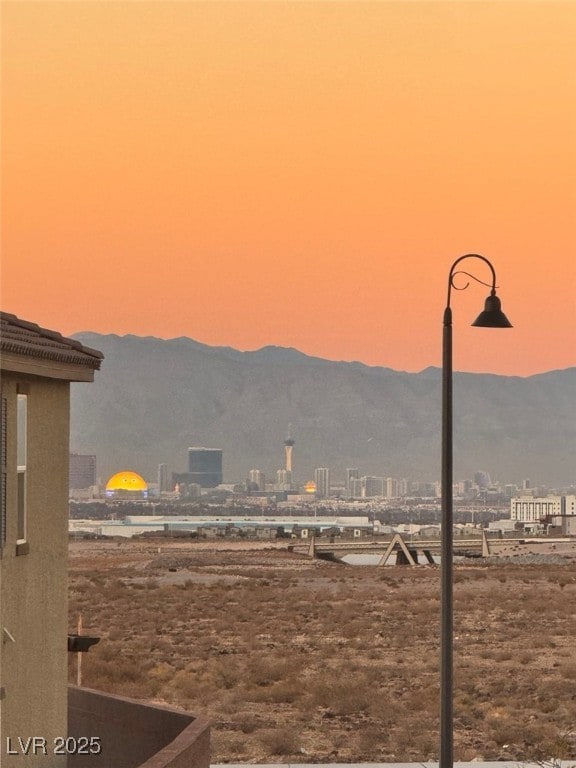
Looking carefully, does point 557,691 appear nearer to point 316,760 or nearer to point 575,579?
point 316,760

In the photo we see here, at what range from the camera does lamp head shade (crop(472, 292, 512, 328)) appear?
13562mm

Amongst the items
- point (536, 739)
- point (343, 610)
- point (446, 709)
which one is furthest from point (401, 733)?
point (343, 610)

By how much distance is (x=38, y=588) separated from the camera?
13.2 meters

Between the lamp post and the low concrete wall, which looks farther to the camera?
the low concrete wall

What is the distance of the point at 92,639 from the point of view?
14812 mm

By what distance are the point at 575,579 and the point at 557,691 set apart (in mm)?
39275

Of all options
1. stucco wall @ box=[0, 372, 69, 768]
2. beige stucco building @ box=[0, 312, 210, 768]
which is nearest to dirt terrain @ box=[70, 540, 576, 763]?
beige stucco building @ box=[0, 312, 210, 768]

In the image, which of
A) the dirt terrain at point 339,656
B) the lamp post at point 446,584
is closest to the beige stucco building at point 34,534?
the lamp post at point 446,584

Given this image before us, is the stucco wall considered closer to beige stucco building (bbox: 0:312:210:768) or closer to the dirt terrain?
beige stucco building (bbox: 0:312:210:768)

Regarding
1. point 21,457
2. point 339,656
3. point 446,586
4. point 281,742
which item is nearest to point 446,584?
point 446,586

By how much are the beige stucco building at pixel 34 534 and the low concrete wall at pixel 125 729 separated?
92 centimetres

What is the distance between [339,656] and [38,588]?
3248 centimetres

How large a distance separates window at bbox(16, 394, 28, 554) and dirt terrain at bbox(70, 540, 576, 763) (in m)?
12.4

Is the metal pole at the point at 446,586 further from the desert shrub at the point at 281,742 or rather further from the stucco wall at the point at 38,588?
the desert shrub at the point at 281,742
